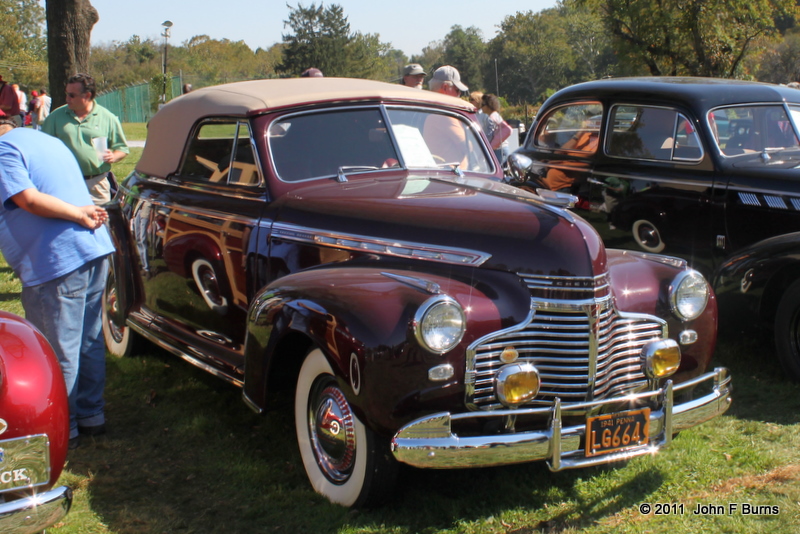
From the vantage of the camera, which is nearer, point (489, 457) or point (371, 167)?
point (489, 457)

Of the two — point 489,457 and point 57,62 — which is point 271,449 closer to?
point 489,457

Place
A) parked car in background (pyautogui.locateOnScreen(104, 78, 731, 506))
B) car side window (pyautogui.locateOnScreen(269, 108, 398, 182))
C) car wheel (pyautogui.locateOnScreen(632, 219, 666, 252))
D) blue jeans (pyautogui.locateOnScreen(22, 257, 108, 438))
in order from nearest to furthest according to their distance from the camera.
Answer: parked car in background (pyautogui.locateOnScreen(104, 78, 731, 506)) → blue jeans (pyautogui.locateOnScreen(22, 257, 108, 438)) → car side window (pyautogui.locateOnScreen(269, 108, 398, 182)) → car wheel (pyautogui.locateOnScreen(632, 219, 666, 252))

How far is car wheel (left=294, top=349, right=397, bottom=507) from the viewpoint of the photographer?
9.87 feet

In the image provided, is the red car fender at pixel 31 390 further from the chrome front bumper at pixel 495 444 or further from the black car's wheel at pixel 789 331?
the black car's wheel at pixel 789 331

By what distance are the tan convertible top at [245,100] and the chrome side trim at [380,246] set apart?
77cm

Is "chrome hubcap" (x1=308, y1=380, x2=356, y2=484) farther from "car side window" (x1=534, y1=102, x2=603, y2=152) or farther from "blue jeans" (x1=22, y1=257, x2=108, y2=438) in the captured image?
"car side window" (x1=534, y1=102, x2=603, y2=152)

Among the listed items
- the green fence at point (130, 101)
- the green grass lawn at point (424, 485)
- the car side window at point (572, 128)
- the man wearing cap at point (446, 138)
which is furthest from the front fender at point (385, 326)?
the green fence at point (130, 101)

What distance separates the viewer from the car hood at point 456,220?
9.96ft

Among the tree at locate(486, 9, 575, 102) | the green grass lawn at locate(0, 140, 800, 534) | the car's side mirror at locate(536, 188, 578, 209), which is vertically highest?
the tree at locate(486, 9, 575, 102)

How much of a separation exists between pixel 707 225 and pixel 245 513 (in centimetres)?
385

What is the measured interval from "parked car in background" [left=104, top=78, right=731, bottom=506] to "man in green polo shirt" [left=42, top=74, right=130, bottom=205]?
1856 mm

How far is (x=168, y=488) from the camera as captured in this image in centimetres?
350

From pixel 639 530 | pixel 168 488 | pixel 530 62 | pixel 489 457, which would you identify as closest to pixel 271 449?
pixel 168 488

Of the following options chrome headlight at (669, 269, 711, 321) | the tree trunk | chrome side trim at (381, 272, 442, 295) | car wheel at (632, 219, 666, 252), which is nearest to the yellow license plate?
chrome headlight at (669, 269, 711, 321)
